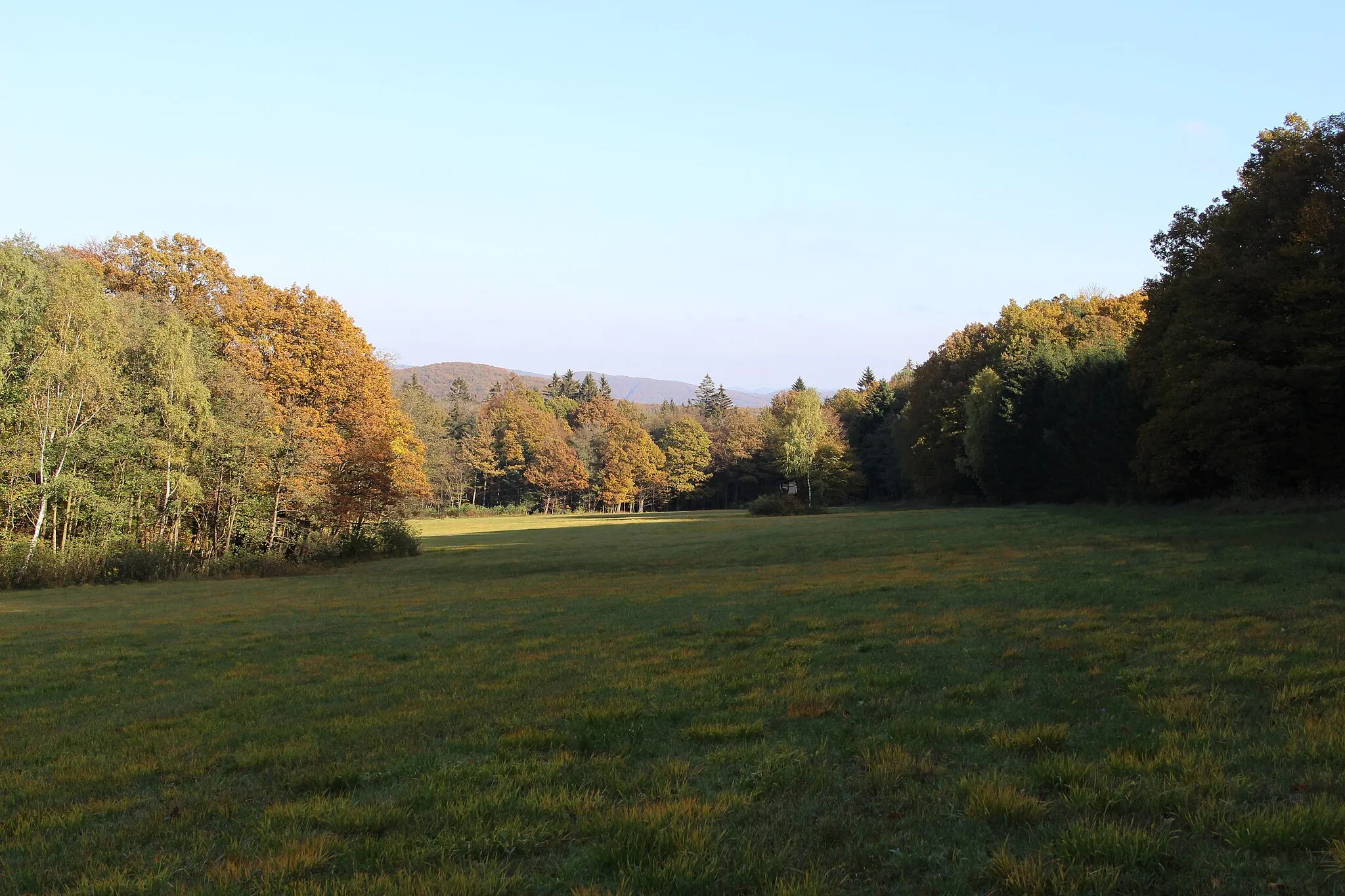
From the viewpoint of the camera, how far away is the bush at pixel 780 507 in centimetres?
6644

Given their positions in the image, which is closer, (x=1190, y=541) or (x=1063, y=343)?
(x=1190, y=541)

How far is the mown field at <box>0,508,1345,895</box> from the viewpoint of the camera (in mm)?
3783

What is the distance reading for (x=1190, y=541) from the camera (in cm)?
1953

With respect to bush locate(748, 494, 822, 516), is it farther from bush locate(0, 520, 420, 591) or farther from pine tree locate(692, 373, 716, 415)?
pine tree locate(692, 373, 716, 415)

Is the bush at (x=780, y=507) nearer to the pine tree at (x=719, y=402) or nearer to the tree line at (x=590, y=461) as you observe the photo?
the tree line at (x=590, y=461)

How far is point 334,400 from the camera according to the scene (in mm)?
40594

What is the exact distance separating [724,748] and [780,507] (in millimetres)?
61476

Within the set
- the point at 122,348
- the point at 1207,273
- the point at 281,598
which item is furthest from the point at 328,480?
the point at 1207,273

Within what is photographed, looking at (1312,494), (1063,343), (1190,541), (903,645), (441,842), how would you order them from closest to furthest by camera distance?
1. (441,842)
2. (903,645)
3. (1190,541)
4. (1312,494)
5. (1063,343)

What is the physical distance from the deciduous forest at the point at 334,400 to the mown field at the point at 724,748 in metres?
15.5

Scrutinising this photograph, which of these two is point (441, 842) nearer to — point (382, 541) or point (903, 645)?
point (903, 645)

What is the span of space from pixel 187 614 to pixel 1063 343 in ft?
177

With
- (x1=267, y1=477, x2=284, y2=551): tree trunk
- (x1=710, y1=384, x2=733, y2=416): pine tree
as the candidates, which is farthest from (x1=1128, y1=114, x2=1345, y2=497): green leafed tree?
(x1=710, y1=384, x2=733, y2=416): pine tree

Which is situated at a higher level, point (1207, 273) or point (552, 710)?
point (1207, 273)
